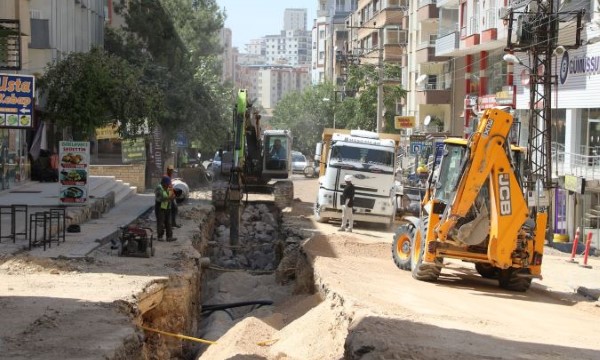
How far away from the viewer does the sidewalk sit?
63.2ft

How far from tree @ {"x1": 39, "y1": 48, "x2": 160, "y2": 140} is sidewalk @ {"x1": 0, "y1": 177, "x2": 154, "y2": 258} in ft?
7.81

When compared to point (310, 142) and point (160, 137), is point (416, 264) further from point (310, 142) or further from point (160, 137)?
point (310, 142)

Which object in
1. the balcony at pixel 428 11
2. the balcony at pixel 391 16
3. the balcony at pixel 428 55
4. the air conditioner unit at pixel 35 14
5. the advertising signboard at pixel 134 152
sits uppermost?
the balcony at pixel 391 16

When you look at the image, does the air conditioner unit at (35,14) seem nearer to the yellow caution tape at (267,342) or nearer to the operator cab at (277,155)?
the operator cab at (277,155)

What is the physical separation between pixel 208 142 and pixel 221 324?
35.3m

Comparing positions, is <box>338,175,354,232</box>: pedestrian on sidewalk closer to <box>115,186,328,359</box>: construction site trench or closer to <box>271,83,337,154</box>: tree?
<box>115,186,328,359</box>: construction site trench

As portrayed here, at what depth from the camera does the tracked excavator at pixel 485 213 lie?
17.1m

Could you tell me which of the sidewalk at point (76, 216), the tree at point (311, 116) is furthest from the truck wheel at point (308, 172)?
the sidewalk at point (76, 216)

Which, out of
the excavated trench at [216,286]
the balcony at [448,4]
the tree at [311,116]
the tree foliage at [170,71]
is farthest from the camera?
the tree at [311,116]

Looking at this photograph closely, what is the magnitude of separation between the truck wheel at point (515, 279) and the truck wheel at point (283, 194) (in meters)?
18.9

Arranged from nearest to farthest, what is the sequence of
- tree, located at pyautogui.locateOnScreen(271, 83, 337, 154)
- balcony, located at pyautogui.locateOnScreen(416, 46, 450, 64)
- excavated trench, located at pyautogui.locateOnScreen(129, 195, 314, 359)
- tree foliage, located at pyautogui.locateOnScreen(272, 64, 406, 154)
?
excavated trench, located at pyautogui.locateOnScreen(129, 195, 314, 359)
balcony, located at pyautogui.locateOnScreen(416, 46, 450, 64)
tree foliage, located at pyautogui.locateOnScreen(272, 64, 406, 154)
tree, located at pyautogui.locateOnScreen(271, 83, 337, 154)

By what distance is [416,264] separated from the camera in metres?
18.6

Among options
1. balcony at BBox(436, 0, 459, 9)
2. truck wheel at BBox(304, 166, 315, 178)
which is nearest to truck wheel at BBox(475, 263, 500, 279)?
balcony at BBox(436, 0, 459, 9)

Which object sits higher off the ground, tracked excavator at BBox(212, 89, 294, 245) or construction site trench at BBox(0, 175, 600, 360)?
tracked excavator at BBox(212, 89, 294, 245)
